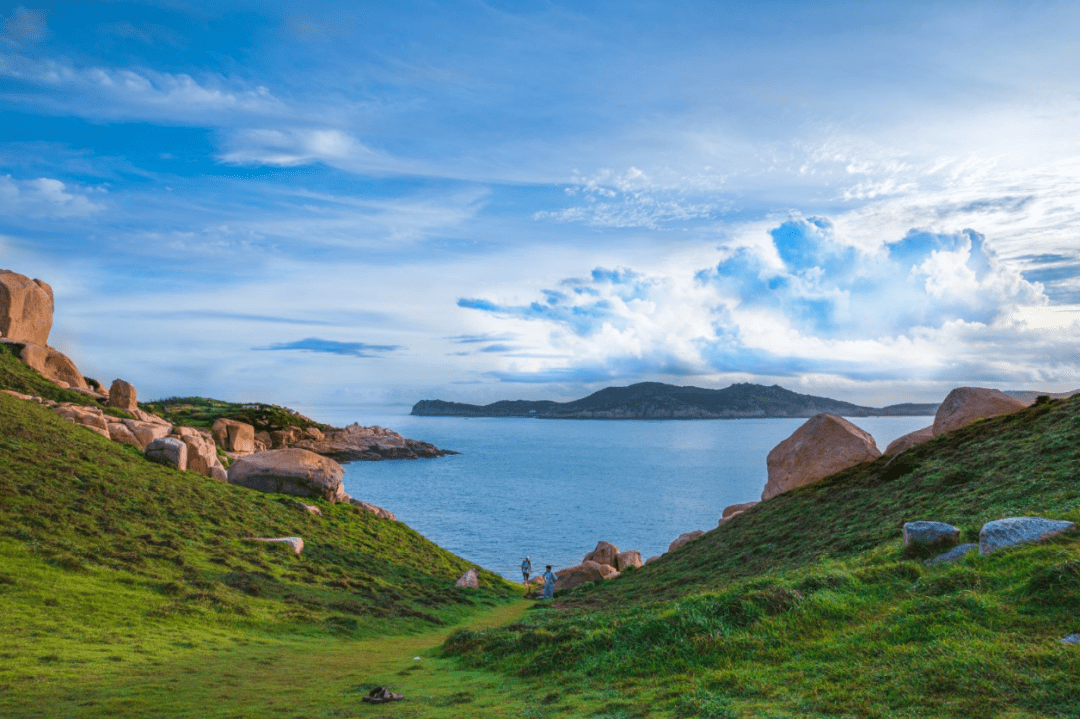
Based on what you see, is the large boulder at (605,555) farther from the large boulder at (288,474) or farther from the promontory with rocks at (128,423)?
the large boulder at (288,474)

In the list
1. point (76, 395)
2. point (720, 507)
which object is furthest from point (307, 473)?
point (720, 507)

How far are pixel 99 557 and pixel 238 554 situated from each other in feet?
23.3

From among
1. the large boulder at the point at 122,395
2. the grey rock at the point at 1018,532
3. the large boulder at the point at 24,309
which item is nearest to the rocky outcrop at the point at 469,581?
the grey rock at the point at 1018,532

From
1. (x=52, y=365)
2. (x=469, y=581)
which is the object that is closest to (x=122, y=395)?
(x=52, y=365)

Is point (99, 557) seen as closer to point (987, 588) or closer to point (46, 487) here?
point (46, 487)

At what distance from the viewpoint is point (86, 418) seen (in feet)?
144

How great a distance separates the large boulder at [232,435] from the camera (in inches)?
3997

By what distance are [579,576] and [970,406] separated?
96.5 feet

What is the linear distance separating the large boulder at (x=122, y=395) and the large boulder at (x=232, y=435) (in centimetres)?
3792

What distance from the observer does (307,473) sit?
49.6 metres

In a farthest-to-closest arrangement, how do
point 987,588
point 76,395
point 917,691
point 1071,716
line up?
point 76,395 → point 987,588 → point 917,691 → point 1071,716

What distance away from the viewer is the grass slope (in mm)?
16859

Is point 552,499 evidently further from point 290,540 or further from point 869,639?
point 869,639

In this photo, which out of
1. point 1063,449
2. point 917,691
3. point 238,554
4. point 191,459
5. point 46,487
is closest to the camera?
point 917,691
